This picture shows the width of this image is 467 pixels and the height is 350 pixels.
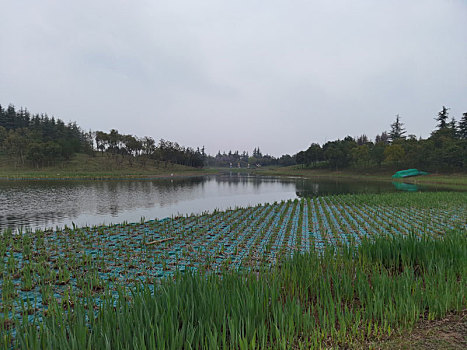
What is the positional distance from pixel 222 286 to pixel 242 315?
0.67m

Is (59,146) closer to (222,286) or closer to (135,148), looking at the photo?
(135,148)

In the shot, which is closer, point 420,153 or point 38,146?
point 420,153

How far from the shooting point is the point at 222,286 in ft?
13.0

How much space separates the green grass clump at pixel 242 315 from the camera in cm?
284

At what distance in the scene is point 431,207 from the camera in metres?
16.4

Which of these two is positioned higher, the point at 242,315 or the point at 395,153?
the point at 395,153

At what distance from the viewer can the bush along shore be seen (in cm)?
304

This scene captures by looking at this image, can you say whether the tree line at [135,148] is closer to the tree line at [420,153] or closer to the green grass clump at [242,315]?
the tree line at [420,153]

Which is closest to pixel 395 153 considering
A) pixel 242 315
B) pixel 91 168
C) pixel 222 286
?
pixel 222 286

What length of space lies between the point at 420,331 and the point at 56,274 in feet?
25.4

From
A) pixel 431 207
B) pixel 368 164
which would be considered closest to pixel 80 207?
pixel 431 207

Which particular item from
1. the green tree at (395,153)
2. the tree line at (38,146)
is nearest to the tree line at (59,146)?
the tree line at (38,146)

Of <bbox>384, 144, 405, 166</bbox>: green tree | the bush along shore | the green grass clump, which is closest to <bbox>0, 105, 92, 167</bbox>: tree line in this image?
the bush along shore

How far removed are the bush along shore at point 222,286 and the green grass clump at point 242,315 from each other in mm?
20
